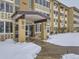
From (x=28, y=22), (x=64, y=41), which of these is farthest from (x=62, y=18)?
(x=64, y=41)

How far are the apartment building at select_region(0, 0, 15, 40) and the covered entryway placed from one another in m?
1.24

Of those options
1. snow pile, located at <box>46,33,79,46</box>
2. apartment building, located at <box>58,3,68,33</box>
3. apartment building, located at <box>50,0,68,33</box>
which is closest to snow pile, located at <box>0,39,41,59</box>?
snow pile, located at <box>46,33,79,46</box>

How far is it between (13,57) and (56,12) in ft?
183

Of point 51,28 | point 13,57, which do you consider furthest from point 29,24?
point 13,57

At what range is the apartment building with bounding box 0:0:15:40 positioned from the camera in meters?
29.5

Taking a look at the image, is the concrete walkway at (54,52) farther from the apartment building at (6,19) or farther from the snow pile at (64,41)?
the apartment building at (6,19)

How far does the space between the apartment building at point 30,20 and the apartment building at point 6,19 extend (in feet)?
3.90

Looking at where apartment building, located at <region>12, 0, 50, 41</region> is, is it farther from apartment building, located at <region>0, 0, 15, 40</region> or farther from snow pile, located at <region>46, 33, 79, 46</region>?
snow pile, located at <region>46, 33, 79, 46</region>

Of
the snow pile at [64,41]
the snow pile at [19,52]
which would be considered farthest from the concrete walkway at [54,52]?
the snow pile at [64,41]

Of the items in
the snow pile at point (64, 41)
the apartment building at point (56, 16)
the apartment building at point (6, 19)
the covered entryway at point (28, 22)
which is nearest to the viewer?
the snow pile at point (64, 41)

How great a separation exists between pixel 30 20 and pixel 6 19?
482 centimetres

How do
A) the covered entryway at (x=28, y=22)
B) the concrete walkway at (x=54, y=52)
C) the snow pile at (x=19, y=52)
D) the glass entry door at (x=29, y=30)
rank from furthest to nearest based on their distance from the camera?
the glass entry door at (x=29, y=30)
the covered entryway at (x=28, y=22)
the concrete walkway at (x=54, y=52)
the snow pile at (x=19, y=52)

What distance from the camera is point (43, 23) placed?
3222cm

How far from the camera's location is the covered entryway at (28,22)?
25719mm
